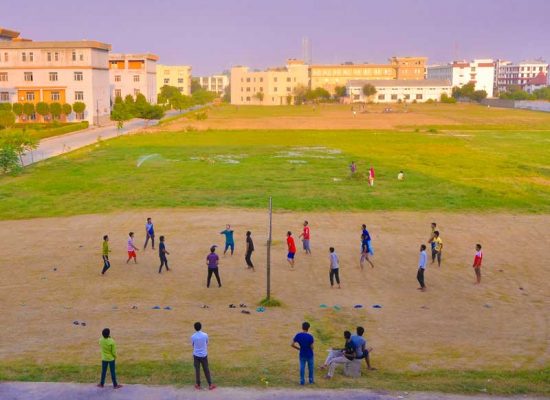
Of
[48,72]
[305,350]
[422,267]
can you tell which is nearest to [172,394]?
[305,350]

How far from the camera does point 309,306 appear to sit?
16984mm

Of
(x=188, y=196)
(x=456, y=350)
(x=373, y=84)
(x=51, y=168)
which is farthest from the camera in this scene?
(x=373, y=84)

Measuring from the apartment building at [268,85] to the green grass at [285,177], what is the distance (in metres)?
124

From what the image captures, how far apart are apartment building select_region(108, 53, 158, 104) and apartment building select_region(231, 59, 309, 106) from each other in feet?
216

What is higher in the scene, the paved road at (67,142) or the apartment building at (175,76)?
the apartment building at (175,76)

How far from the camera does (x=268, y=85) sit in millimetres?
186250

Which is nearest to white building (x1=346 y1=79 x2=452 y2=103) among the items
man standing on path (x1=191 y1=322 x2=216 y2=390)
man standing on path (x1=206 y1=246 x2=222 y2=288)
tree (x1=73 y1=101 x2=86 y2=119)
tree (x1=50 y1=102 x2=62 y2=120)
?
tree (x1=73 y1=101 x2=86 y2=119)

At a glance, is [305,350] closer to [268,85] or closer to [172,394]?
[172,394]

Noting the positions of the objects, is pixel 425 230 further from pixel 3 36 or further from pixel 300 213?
pixel 3 36

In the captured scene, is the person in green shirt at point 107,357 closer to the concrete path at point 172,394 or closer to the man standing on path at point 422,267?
the concrete path at point 172,394

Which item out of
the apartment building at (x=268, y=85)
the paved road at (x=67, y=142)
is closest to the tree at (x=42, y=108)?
the paved road at (x=67, y=142)

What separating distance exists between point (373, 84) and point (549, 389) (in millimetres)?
170006

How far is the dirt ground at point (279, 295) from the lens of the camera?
1389 centimetres

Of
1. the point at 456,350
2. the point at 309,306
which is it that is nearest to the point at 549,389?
the point at 456,350
